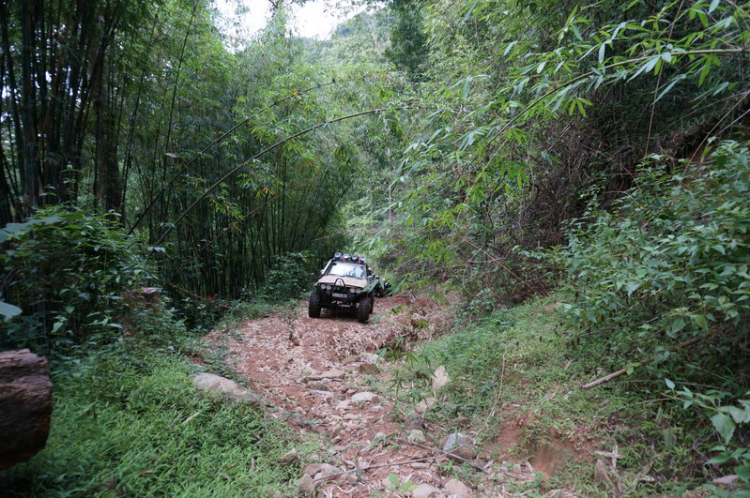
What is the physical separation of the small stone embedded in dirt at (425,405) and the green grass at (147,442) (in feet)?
3.40

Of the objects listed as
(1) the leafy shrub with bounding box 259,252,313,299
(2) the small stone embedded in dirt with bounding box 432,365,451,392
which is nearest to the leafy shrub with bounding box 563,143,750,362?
(2) the small stone embedded in dirt with bounding box 432,365,451,392

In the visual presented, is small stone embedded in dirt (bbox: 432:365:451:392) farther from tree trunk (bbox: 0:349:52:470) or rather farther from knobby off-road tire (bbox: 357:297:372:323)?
knobby off-road tire (bbox: 357:297:372:323)

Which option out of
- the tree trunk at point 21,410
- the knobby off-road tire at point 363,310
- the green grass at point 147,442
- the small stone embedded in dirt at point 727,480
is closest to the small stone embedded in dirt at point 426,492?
the green grass at point 147,442

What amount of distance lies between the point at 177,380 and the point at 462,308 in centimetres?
362

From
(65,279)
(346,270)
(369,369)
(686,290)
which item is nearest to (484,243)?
(369,369)

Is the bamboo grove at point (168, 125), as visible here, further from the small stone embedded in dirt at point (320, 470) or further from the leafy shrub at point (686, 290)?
the leafy shrub at point (686, 290)

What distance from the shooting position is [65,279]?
259 cm

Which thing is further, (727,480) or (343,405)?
(343,405)

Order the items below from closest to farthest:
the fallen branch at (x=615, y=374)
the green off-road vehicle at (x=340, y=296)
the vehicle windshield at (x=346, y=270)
A: the fallen branch at (x=615, y=374) → the green off-road vehicle at (x=340, y=296) → the vehicle windshield at (x=346, y=270)

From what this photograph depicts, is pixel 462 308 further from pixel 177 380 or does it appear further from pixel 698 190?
pixel 177 380

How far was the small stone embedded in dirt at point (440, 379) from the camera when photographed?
3.20m

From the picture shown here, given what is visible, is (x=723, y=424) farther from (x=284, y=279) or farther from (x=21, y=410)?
(x=284, y=279)

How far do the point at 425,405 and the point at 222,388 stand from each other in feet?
5.41

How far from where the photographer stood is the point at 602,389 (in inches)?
89.7
